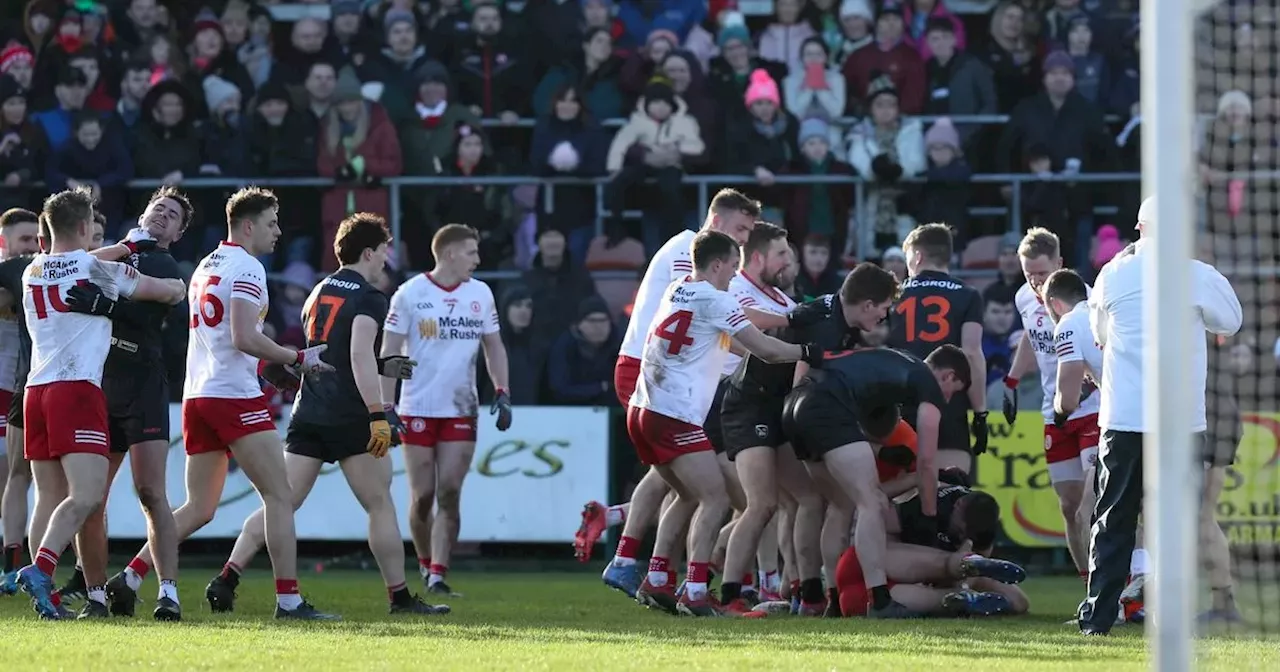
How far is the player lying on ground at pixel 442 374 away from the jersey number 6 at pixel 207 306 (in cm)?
330

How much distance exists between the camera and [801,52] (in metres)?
19.6

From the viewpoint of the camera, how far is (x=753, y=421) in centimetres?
1171

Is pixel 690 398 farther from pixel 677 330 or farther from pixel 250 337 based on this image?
pixel 250 337

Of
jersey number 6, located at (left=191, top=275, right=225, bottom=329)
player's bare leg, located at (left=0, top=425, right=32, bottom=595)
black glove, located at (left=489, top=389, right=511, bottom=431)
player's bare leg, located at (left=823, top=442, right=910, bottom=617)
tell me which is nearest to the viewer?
jersey number 6, located at (left=191, top=275, right=225, bottom=329)

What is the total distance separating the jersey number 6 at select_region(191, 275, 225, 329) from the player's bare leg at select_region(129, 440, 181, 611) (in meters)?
0.89

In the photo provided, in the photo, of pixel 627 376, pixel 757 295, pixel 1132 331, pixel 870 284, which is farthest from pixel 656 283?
pixel 1132 331

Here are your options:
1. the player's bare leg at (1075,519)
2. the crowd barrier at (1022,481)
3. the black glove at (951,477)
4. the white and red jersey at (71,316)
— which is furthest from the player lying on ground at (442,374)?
the crowd barrier at (1022,481)

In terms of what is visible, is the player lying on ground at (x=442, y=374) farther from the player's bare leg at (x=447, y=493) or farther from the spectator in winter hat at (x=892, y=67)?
the spectator in winter hat at (x=892, y=67)

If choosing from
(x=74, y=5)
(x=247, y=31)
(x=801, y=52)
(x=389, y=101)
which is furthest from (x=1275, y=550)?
(x=74, y=5)

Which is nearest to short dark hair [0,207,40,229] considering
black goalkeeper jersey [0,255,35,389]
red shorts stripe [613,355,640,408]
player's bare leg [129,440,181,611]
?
black goalkeeper jersey [0,255,35,389]

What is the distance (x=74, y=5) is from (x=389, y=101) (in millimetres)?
3993

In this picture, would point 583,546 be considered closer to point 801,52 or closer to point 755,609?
point 755,609

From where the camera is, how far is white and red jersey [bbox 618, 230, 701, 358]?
12477 mm

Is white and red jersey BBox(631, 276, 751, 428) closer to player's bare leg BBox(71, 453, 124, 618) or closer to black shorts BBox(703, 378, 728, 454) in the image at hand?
black shorts BBox(703, 378, 728, 454)
